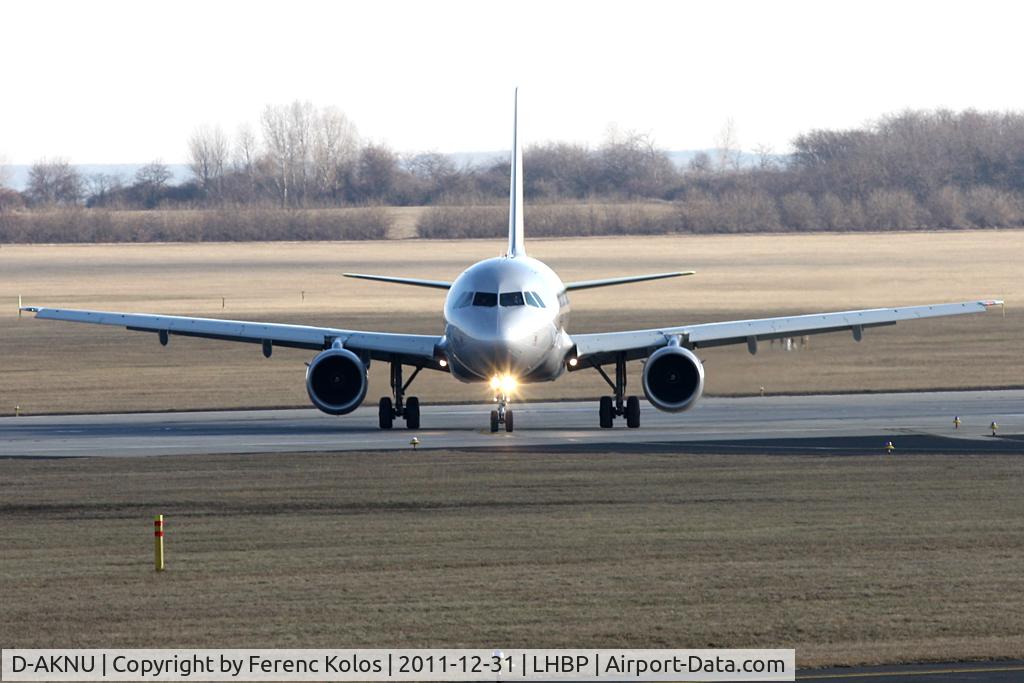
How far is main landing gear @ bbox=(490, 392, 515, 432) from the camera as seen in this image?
1604 inches

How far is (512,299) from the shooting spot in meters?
38.7

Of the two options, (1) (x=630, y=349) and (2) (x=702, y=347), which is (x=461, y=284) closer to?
(1) (x=630, y=349)

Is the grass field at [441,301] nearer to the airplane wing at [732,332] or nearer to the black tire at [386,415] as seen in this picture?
the airplane wing at [732,332]

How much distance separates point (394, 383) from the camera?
42844 mm

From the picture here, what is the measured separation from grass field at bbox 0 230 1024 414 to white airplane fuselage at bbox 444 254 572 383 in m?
8.47

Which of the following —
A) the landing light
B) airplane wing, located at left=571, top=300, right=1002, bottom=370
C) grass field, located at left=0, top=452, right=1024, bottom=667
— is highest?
airplane wing, located at left=571, top=300, right=1002, bottom=370

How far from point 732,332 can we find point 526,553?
19844 millimetres

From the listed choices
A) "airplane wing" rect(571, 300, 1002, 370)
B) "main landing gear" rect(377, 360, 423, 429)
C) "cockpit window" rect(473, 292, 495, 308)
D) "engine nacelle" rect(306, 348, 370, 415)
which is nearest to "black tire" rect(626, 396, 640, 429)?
"airplane wing" rect(571, 300, 1002, 370)

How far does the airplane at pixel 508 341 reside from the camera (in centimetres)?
3866

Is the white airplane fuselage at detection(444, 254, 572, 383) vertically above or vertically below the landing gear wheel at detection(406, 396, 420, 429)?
above

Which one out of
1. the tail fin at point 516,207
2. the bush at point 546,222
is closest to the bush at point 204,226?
the bush at point 546,222

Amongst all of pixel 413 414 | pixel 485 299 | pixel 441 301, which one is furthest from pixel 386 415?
pixel 441 301

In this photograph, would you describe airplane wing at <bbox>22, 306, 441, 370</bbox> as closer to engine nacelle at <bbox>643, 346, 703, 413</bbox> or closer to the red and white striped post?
engine nacelle at <bbox>643, 346, 703, 413</bbox>

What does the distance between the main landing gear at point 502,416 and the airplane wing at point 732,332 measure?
2.35 m
